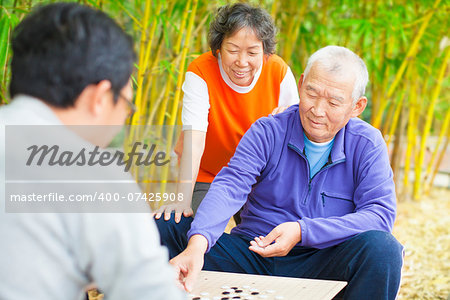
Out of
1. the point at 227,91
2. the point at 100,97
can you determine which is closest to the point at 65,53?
the point at 100,97

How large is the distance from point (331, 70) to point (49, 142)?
1.05 m

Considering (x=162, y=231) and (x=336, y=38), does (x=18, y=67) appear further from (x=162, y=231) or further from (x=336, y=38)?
(x=336, y=38)

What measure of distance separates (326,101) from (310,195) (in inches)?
11.8

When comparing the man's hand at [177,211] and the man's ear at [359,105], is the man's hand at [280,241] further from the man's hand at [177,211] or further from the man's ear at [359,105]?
the man's ear at [359,105]

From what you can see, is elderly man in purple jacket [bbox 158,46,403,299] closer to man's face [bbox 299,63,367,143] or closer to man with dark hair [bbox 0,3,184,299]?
man's face [bbox 299,63,367,143]

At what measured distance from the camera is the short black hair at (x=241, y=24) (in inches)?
80.7

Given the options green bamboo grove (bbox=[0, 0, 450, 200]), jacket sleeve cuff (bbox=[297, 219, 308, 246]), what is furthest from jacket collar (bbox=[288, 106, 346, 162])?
green bamboo grove (bbox=[0, 0, 450, 200])

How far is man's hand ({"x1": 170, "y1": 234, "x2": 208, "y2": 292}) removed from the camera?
4.63ft

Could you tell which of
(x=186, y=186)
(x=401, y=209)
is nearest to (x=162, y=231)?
(x=186, y=186)

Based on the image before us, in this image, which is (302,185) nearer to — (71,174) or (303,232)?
(303,232)

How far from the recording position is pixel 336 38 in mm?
4758

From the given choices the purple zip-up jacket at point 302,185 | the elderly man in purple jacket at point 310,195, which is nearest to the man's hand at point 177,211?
the elderly man in purple jacket at point 310,195

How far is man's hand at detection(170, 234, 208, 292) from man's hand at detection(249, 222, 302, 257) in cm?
18

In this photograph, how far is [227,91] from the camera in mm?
2160
